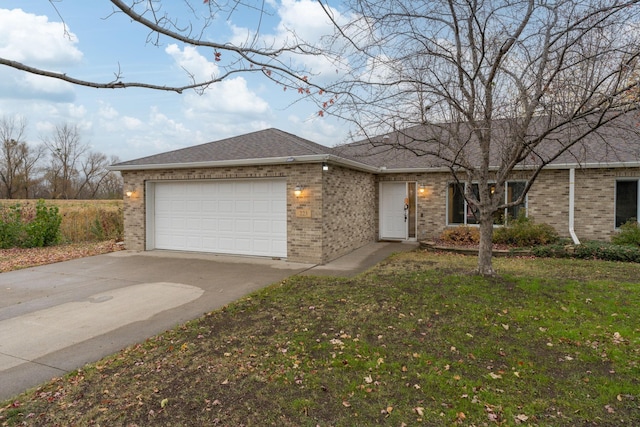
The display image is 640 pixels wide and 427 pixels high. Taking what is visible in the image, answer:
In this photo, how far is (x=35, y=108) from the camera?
755 centimetres

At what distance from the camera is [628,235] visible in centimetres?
1014

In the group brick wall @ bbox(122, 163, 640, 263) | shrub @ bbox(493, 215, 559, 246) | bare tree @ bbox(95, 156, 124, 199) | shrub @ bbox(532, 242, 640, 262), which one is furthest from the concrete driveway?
bare tree @ bbox(95, 156, 124, 199)

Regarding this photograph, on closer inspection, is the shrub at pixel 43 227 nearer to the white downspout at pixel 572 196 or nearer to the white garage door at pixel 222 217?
the white garage door at pixel 222 217

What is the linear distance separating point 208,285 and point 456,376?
516 centimetres

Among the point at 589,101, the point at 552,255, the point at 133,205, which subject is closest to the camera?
the point at 589,101

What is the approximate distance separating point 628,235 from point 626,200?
1.47 meters

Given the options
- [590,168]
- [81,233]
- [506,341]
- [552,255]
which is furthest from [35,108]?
[590,168]

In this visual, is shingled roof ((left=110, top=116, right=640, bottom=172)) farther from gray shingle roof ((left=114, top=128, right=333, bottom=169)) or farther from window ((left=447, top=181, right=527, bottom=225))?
window ((left=447, top=181, right=527, bottom=225))

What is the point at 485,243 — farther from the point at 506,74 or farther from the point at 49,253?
the point at 49,253

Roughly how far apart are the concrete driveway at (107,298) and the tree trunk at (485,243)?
2.70 metres

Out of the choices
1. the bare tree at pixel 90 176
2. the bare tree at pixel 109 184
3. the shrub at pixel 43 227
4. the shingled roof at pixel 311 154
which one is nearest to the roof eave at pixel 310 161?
the shingled roof at pixel 311 154

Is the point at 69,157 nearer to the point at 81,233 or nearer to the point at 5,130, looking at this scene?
the point at 5,130

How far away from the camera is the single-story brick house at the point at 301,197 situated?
962cm

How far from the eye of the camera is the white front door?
13.4 meters
